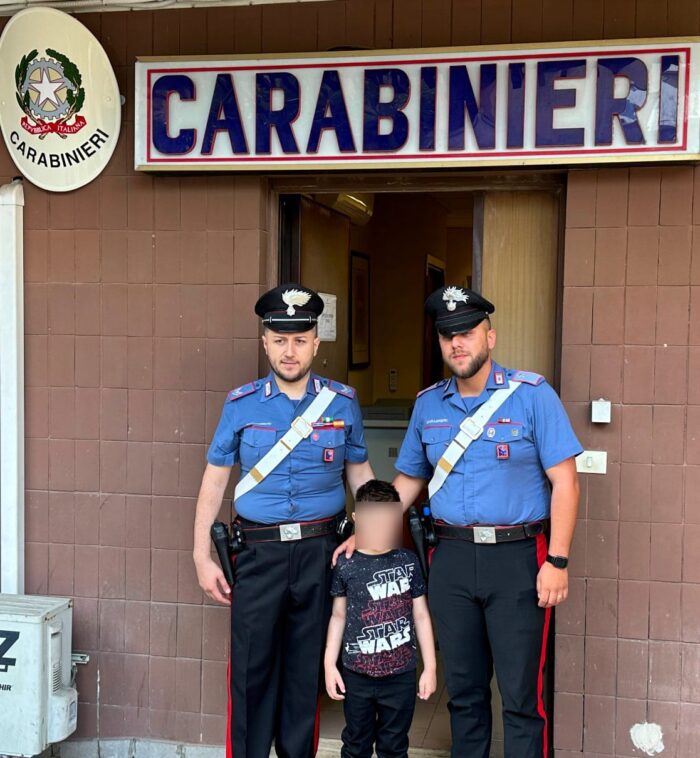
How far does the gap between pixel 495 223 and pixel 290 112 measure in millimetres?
1035

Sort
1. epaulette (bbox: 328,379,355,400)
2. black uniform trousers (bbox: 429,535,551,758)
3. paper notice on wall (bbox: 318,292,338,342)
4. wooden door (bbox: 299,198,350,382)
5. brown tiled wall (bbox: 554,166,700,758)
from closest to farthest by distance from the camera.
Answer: black uniform trousers (bbox: 429,535,551,758) < epaulette (bbox: 328,379,355,400) < brown tiled wall (bbox: 554,166,700,758) < wooden door (bbox: 299,198,350,382) < paper notice on wall (bbox: 318,292,338,342)

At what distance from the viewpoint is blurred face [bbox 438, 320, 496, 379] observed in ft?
9.98

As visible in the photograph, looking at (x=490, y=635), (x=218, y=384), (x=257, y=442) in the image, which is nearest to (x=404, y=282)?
(x=218, y=384)

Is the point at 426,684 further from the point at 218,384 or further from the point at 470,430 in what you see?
the point at 218,384

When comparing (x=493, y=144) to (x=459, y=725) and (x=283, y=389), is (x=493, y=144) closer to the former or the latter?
(x=283, y=389)

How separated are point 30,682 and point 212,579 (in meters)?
1.07

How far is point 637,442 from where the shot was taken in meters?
3.49

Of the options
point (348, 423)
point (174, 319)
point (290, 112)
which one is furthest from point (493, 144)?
point (174, 319)

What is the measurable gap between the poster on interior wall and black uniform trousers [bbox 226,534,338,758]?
6.55ft

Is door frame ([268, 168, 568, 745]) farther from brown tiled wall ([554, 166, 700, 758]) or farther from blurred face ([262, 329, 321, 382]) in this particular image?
blurred face ([262, 329, 321, 382])

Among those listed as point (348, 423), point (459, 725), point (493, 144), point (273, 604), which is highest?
point (493, 144)

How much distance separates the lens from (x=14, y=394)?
3.93m

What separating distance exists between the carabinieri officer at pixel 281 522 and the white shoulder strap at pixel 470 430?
41 cm

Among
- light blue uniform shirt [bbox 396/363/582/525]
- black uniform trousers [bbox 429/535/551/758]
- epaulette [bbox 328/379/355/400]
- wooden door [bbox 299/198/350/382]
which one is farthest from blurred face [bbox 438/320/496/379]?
wooden door [bbox 299/198/350/382]
